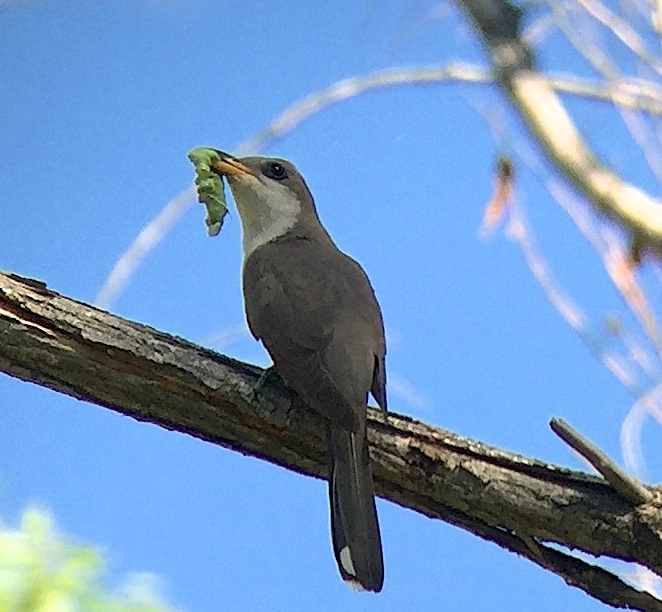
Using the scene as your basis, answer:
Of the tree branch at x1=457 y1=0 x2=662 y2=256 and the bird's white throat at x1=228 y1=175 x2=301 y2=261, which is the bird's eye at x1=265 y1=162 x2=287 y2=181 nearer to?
the bird's white throat at x1=228 y1=175 x2=301 y2=261

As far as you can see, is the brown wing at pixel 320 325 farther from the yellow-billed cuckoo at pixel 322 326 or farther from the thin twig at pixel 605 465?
the thin twig at pixel 605 465

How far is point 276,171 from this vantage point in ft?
10.00

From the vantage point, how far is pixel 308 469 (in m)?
2.20

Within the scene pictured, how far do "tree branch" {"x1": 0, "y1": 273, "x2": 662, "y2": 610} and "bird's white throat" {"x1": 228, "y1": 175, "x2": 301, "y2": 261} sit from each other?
0.78 m

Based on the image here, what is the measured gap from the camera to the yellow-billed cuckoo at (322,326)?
6.70ft

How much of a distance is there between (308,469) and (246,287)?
522mm

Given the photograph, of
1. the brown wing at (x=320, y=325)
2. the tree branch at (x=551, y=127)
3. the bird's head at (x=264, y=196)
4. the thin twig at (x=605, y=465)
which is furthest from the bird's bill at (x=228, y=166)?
the thin twig at (x=605, y=465)

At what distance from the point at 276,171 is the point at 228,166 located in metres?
0.17

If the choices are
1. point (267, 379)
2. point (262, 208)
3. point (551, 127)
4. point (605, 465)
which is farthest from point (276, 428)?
point (262, 208)

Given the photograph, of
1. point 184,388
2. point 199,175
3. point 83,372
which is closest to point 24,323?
point 83,372

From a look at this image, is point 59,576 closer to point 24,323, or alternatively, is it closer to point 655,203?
point 24,323

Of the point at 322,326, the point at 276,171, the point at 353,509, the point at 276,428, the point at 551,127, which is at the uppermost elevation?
the point at 276,171

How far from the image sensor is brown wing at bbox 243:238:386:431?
7.04 ft

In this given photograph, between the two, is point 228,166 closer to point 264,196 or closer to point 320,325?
point 264,196
